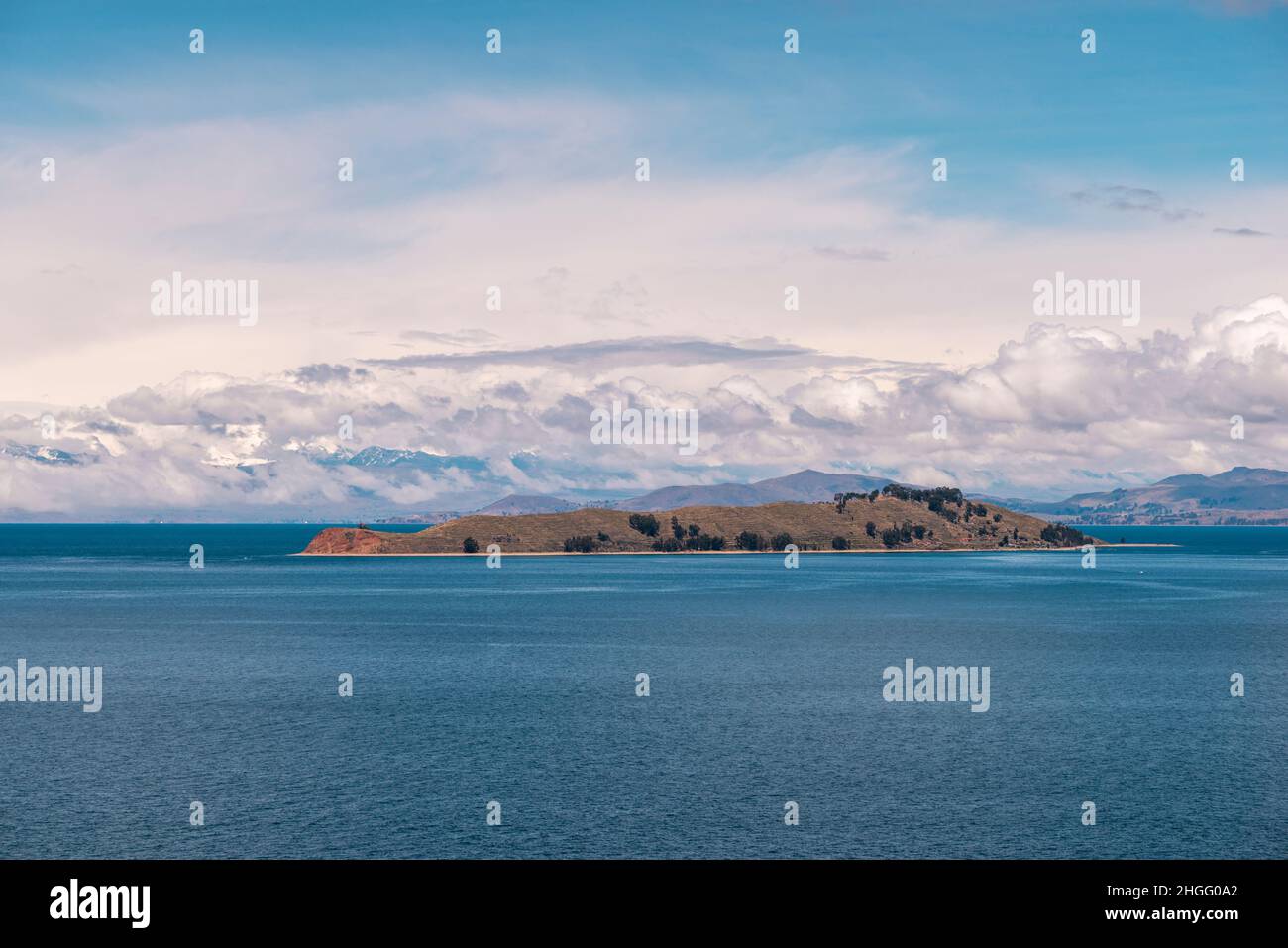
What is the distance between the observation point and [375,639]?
15362 cm

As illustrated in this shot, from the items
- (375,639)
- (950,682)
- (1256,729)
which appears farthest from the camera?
(375,639)

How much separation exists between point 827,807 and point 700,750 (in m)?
16.4

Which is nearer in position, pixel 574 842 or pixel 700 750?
pixel 574 842

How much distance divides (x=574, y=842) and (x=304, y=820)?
14.4 metres

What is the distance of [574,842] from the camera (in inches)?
2224

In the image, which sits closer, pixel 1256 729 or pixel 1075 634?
pixel 1256 729
